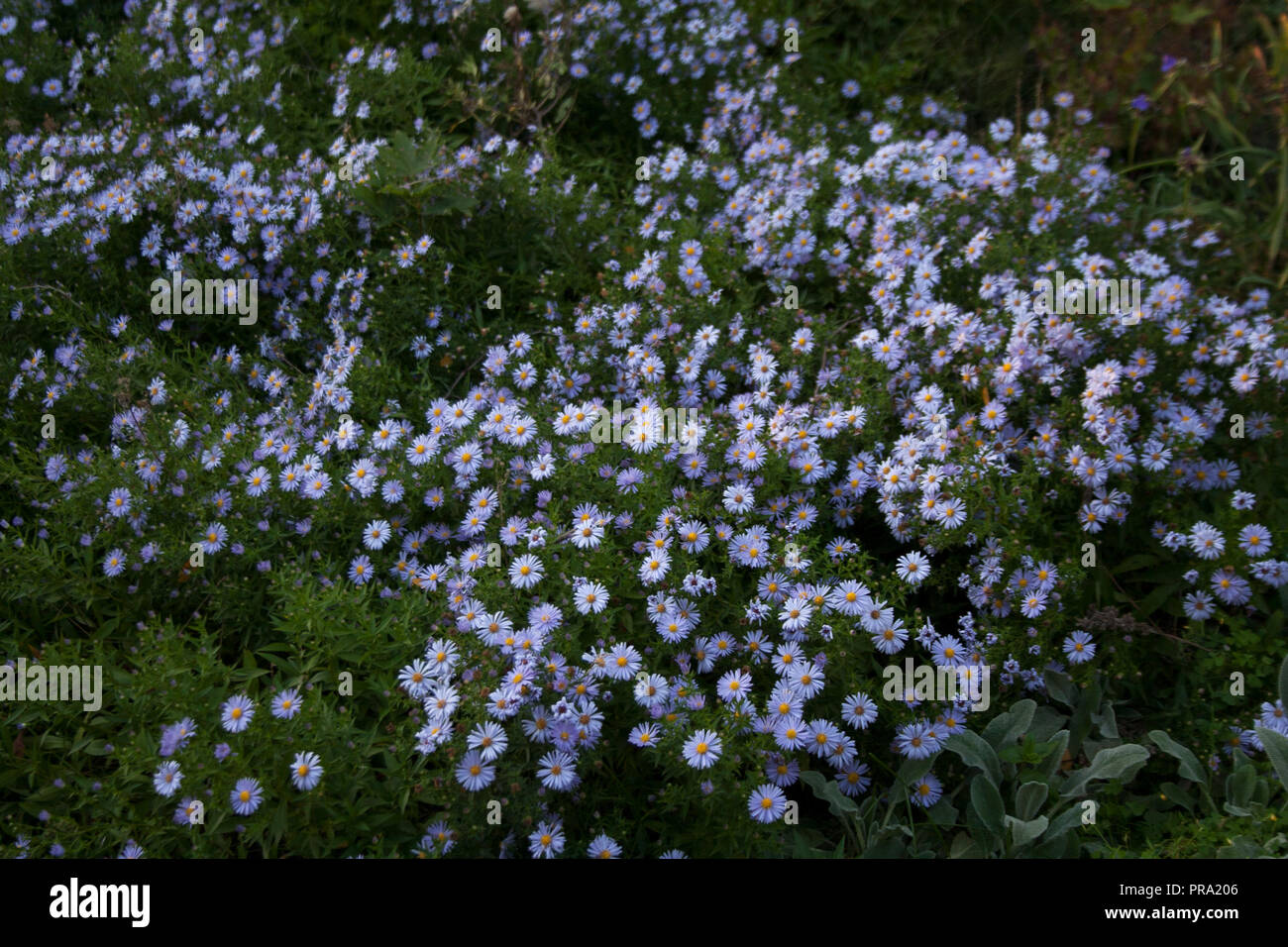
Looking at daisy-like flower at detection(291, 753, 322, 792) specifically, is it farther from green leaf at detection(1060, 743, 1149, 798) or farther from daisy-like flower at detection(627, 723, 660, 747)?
green leaf at detection(1060, 743, 1149, 798)

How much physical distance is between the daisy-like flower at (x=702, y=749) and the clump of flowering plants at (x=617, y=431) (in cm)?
1

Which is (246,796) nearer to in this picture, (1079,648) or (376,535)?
(376,535)

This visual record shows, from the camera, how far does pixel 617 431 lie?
10.1 ft

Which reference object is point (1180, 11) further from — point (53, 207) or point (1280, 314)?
point (53, 207)

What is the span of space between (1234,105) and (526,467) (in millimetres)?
3802

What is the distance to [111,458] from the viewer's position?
3219 mm

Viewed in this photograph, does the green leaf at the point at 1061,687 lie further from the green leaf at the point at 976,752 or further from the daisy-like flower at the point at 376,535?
the daisy-like flower at the point at 376,535

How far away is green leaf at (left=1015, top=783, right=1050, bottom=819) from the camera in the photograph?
98.0 inches

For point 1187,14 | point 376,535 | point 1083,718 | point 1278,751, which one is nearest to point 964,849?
point 1083,718

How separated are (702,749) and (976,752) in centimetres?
77

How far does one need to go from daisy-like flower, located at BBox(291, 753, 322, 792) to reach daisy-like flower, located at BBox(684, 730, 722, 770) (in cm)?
79

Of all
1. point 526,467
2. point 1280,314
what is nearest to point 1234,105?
point 1280,314

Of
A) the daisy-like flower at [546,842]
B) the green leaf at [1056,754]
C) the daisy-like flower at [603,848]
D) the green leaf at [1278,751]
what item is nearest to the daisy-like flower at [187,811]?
the daisy-like flower at [546,842]

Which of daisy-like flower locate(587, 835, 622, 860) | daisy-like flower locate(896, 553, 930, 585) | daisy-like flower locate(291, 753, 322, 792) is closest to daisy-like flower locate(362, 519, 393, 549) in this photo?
daisy-like flower locate(291, 753, 322, 792)
